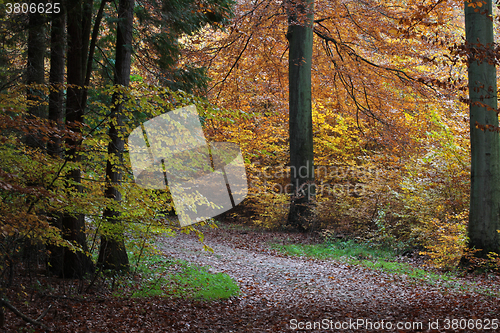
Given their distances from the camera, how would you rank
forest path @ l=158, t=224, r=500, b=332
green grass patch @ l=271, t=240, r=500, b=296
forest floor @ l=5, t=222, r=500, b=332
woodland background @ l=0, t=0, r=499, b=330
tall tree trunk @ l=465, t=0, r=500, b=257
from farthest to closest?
tall tree trunk @ l=465, t=0, r=500, b=257
green grass patch @ l=271, t=240, r=500, b=296
woodland background @ l=0, t=0, r=499, b=330
forest path @ l=158, t=224, r=500, b=332
forest floor @ l=5, t=222, r=500, b=332

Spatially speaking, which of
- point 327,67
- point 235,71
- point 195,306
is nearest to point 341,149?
point 327,67

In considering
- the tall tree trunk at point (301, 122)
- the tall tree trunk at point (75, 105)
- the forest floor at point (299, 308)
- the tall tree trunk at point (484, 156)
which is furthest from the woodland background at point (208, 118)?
the forest floor at point (299, 308)

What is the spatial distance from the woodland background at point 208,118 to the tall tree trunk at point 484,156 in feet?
1.17

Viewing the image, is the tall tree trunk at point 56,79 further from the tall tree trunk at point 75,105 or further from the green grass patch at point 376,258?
the green grass patch at point 376,258

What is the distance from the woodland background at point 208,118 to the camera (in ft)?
16.5

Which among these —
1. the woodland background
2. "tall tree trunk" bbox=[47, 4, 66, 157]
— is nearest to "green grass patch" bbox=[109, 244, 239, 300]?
the woodland background

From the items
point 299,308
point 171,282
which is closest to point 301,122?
point 171,282

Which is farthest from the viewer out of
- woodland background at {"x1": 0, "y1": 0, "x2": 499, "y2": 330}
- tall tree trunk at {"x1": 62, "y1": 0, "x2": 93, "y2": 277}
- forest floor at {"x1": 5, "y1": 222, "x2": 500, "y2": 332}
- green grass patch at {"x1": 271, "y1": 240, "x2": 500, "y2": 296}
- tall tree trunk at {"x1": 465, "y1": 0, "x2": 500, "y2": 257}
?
tall tree trunk at {"x1": 465, "y1": 0, "x2": 500, "y2": 257}

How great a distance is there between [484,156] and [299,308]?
455 cm

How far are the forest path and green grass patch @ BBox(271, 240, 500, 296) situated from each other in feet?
1.06

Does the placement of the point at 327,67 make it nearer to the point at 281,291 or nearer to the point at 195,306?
the point at 281,291

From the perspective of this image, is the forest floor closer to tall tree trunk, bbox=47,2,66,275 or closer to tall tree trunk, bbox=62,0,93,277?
tall tree trunk, bbox=62,0,93,277

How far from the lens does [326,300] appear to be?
20.0ft

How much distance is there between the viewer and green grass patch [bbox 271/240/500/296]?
6.52 meters
